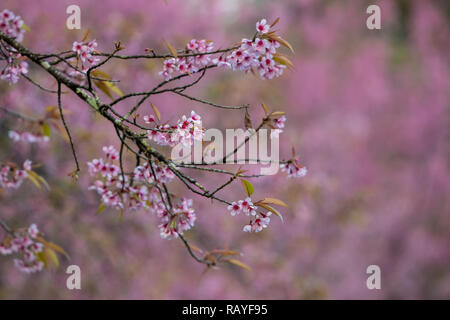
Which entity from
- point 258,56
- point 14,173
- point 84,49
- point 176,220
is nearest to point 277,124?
point 258,56

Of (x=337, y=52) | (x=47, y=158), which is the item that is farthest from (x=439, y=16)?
(x=47, y=158)

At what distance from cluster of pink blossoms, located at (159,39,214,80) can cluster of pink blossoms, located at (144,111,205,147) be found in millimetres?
208

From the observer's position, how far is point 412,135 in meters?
7.15

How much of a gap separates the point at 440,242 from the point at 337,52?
3901 millimetres

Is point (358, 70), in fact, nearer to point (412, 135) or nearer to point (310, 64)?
point (310, 64)

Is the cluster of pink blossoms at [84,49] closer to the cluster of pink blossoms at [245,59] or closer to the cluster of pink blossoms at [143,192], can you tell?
the cluster of pink blossoms at [245,59]

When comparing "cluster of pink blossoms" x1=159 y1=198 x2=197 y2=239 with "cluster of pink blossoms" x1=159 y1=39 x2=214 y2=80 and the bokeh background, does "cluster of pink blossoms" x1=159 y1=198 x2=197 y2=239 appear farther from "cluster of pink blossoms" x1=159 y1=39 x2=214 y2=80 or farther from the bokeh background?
the bokeh background

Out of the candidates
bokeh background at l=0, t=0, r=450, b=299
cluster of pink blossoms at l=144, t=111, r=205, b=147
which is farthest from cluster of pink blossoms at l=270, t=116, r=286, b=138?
bokeh background at l=0, t=0, r=450, b=299

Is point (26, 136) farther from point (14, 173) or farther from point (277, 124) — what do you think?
point (277, 124)

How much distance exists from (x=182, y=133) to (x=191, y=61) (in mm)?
291

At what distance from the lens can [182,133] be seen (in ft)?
4.45

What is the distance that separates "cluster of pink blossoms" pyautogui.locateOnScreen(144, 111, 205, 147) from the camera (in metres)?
1.36

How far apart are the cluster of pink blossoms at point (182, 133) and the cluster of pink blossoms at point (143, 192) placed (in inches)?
4.2
